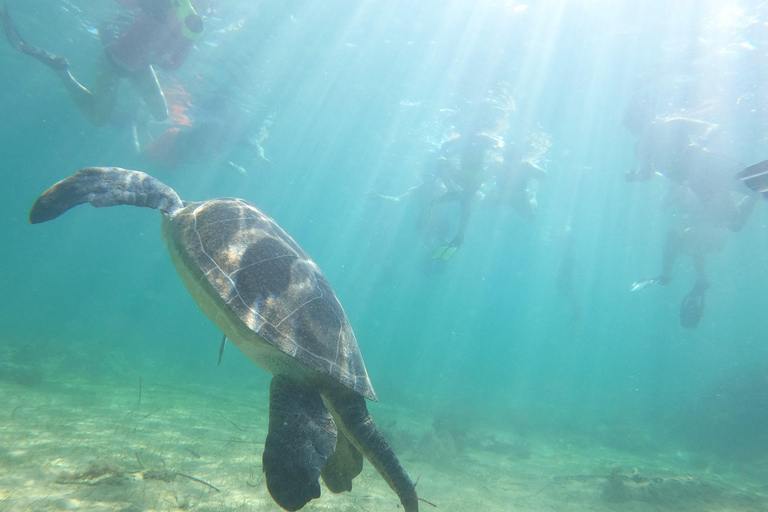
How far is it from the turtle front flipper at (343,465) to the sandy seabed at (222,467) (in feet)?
4.17

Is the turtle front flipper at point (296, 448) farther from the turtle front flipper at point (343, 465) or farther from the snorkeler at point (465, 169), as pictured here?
the snorkeler at point (465, 169)

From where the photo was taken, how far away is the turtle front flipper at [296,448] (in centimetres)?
231

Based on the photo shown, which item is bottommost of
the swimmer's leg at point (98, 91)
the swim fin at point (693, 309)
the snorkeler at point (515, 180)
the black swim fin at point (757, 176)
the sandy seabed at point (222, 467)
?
the sandy seabed at point (222, 467)

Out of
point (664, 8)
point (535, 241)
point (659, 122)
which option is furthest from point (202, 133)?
point (535, 241)

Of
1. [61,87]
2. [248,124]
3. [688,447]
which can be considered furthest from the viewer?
[248,124]

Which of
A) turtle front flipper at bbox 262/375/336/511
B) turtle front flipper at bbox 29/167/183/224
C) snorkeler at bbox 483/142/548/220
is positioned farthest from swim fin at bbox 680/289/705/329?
turtle front flipper at bbox 29/167/183/224

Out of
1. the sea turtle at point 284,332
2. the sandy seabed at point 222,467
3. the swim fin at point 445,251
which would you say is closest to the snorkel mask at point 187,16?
the sea turtle at point 284,332

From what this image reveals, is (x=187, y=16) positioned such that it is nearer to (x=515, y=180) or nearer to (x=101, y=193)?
(x=101, y=193)

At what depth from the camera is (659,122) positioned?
54.5ft

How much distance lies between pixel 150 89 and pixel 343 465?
21930 millimetres

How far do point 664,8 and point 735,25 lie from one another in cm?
290

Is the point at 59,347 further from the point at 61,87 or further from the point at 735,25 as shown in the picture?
the point at 735,25

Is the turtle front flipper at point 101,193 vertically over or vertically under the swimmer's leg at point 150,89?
under

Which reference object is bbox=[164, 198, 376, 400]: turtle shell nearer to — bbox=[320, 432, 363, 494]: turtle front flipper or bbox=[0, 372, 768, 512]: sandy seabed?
bbox=[320, 432, 363, 494]: turtle front flipper
